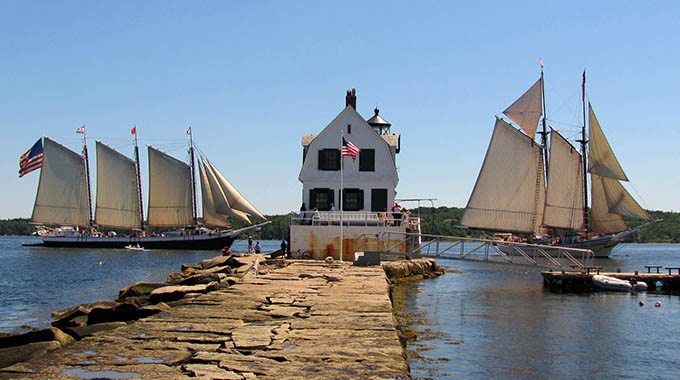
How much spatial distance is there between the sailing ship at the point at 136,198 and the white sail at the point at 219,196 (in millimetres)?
128

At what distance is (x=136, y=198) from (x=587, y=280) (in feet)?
239

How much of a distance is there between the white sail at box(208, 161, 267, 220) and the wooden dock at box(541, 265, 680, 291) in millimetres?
55413

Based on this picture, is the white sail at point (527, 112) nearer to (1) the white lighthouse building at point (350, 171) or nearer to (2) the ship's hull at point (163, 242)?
(1) the white lighthouse building at point (350, 171)

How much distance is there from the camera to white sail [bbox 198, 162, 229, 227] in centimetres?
8531

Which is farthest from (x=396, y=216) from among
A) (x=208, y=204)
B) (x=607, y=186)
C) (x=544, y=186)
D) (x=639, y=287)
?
(x=208, y=204)

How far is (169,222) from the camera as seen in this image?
90.9 meters

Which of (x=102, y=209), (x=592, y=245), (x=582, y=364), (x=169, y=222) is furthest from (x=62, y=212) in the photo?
(x=582, y=364)

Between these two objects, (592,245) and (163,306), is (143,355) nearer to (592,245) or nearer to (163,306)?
(163,306)

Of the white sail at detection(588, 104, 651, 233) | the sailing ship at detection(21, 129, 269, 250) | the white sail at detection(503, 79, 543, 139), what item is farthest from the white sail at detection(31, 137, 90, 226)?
the white sail at detection(588, 104, 651, 233)

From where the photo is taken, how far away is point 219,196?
84062 millimetres

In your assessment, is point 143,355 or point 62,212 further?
point 62,212

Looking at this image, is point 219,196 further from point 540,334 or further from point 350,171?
point 540,334

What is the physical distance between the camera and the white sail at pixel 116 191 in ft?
292

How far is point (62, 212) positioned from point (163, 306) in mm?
84619
